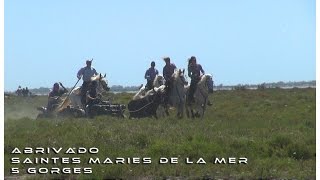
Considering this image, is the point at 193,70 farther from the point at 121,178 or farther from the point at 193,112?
the point at 121,178

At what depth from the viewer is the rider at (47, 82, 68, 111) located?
26.6 m

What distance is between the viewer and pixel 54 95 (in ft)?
89.6

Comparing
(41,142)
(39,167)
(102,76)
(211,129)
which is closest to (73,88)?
(102,76)

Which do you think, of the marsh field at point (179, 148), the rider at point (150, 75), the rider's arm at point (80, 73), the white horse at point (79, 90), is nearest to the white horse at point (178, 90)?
the rider at point (150, 75)

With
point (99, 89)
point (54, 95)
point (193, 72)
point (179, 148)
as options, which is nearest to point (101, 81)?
point (99, 89)

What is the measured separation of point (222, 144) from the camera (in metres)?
13.6

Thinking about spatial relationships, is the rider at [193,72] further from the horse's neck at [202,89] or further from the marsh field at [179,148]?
the marsh field at [179,148]

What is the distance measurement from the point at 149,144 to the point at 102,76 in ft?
43.3

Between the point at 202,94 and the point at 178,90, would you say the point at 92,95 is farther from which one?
the point at 202,94

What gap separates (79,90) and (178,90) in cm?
457

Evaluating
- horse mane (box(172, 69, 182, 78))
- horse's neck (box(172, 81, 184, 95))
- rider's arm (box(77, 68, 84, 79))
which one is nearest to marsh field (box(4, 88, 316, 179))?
horse's neck (box(172, 81, 184, 95))

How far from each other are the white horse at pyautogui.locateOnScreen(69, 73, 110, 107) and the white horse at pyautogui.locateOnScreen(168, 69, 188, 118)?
11.6 feet

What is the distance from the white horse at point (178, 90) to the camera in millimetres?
23750

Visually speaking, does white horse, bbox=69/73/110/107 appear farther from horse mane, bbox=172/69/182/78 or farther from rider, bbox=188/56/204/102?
rider, bbox=188/56/204/102
